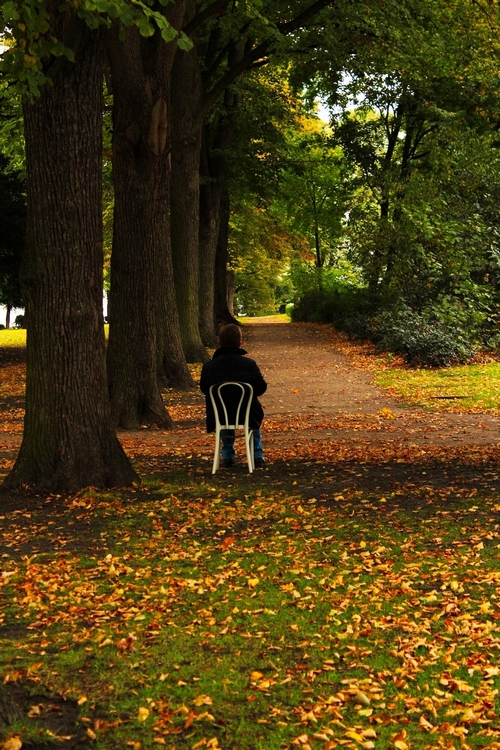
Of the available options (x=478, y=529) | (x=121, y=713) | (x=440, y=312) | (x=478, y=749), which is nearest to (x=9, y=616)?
(x=121, y=713)

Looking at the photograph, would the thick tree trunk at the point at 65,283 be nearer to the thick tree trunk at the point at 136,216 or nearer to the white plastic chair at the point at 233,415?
the white plastic chair at the point at 233,415

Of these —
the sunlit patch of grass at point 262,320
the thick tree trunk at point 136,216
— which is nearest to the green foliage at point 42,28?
the thick tree trunk at point 136,216

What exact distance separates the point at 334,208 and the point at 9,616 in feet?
130

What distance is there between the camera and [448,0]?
67.5 ft

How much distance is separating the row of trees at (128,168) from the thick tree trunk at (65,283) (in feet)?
0.04

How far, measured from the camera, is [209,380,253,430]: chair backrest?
10430mm

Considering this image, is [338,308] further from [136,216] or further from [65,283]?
[65,283]

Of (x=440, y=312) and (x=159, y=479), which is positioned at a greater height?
(x=440, y=312)

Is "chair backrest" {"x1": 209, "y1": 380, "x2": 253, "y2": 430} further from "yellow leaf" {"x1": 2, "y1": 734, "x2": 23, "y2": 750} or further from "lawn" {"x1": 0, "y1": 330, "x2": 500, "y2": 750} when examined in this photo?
"yellow leaf" {"x1": 2, "y1": 734, "x2": 23, "y2": 750}

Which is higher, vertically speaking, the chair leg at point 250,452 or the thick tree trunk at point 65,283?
the thick tree trunk at point 65,283

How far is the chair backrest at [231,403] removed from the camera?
34.2 ft

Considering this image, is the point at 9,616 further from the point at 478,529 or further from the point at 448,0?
the point at 448,0

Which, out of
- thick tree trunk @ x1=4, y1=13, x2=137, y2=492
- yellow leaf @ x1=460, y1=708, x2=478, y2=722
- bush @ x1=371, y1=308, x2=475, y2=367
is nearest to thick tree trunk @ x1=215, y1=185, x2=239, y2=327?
bush @ x1=371, y1=308, x2=475, y2=367

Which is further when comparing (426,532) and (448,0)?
(448,0)
